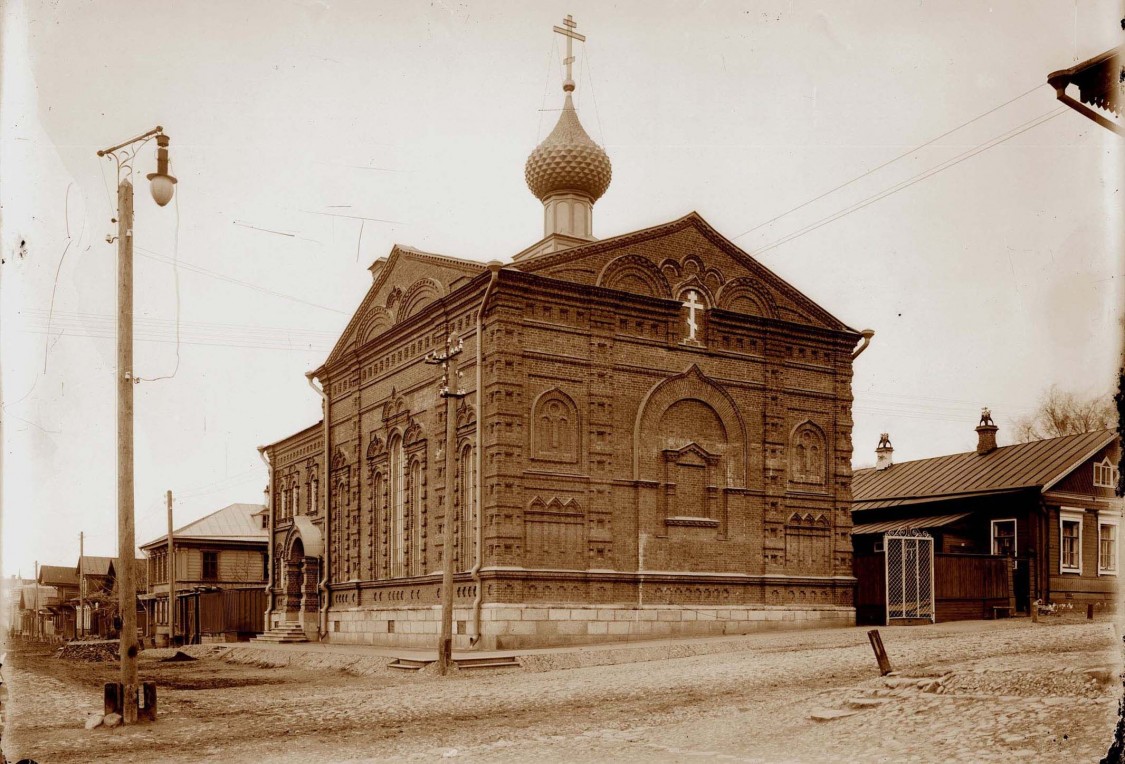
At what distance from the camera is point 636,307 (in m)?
25.4

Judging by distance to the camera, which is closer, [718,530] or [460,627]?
[460,627]

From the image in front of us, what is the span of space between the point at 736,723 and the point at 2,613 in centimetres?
708

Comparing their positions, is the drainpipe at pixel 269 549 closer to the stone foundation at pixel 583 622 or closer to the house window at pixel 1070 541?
the stone foundation at pixel 583 622

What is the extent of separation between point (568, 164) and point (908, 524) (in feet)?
44.8

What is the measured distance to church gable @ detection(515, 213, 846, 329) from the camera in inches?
979

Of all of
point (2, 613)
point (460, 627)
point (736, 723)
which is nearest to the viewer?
point (2, 613)

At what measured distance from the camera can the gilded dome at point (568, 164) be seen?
93.8ft

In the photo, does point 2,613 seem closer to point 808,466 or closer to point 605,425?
point 605,425

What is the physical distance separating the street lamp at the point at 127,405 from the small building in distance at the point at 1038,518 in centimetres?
1963

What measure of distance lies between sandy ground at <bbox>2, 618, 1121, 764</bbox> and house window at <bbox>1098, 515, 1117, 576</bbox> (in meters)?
11.7

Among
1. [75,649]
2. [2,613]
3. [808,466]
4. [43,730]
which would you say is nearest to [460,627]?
[808,466]

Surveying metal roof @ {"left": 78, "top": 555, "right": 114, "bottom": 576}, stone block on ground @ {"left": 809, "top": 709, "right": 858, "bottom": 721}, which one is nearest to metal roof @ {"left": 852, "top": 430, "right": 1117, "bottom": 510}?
stone block on ground @ {"left": 809, "top": 709, "right": 858, "bottom": 721}

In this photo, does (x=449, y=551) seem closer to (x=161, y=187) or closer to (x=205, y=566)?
(x=161, y=187)

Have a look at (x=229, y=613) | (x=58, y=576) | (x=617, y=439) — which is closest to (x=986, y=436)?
(x=617, y=439)
